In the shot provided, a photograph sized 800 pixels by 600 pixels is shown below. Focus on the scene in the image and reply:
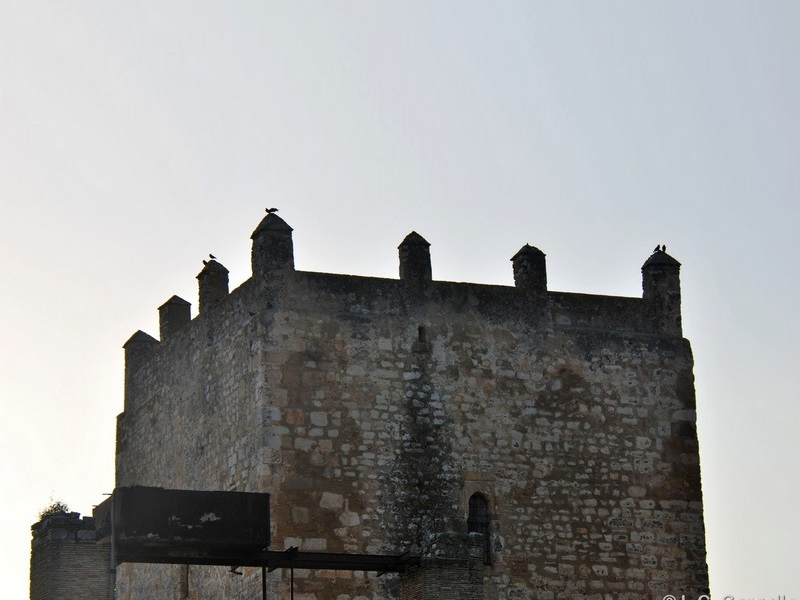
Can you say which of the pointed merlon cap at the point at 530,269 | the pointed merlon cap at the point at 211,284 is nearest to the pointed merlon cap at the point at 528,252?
the pointed merlon cap at the point at 530,269

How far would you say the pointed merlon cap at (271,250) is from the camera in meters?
24.5

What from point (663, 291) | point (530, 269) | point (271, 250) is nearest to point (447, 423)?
point (530, 269)

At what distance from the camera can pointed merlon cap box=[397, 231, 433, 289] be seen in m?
25.2

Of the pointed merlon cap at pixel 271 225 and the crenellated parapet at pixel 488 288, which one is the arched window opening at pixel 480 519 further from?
the pointed merlon cap at pixel 271 225

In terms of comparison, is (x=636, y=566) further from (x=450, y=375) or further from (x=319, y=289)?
(x=319, y=289)

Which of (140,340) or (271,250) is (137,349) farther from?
(271,250)

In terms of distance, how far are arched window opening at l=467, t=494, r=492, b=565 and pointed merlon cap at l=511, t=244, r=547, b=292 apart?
3.22 metres

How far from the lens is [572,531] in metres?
25.1

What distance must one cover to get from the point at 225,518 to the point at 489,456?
509cm

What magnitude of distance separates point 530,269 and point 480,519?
3720 mm

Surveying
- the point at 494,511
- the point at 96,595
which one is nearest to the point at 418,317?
the point at 494,511

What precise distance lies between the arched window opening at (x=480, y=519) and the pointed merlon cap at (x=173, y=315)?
6.02 m

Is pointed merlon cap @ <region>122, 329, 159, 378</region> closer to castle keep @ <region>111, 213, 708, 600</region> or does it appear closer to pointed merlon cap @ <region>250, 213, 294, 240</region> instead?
castle keep @ <region>111, 213, 708, 600</region>

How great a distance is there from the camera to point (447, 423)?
974 inches
